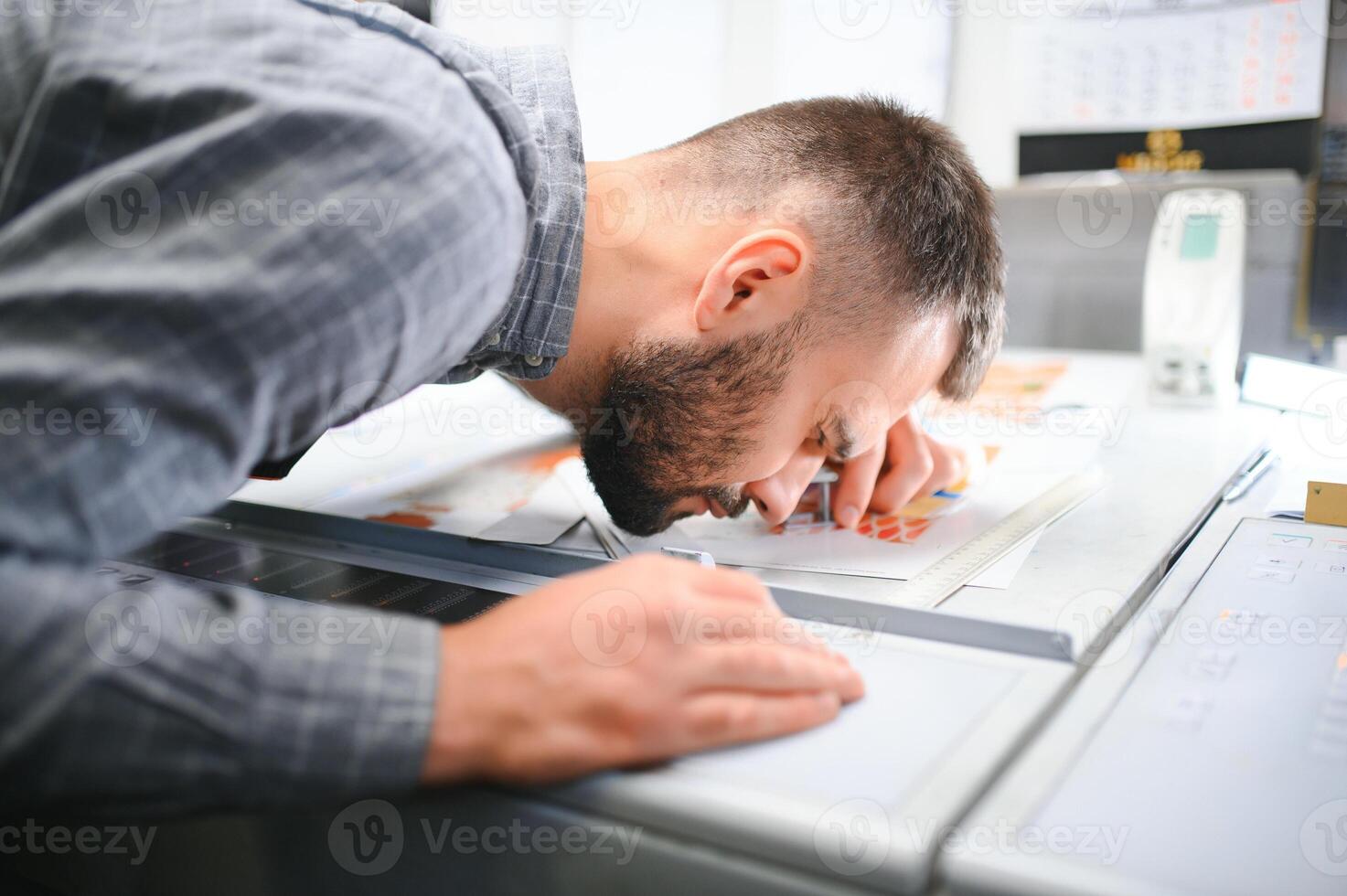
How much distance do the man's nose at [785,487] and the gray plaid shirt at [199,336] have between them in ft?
1.09

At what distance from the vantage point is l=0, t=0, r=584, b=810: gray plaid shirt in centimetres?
44

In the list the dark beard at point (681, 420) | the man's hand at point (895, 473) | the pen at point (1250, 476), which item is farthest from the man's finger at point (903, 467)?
the pen at point (1250, 476)

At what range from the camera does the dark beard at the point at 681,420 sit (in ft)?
2.80

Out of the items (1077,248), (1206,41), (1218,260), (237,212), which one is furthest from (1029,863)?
(1206,41)

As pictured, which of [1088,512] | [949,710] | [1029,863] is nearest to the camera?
[1029,863]

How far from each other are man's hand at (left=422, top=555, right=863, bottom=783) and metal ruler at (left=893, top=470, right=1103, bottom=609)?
0.15 metres

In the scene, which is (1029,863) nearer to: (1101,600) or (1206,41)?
(1101,600)

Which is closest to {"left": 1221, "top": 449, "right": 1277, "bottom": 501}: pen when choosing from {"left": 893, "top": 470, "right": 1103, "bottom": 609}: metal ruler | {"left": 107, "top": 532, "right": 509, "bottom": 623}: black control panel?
{"left": 893, "top": 470, "right": 1103, "bottom": 609}: metal ruler

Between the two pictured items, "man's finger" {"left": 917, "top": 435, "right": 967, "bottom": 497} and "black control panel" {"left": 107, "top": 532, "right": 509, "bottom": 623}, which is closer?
"black control panel" {"left": 107, "top": 532, "right": 509, "bottom": 623}

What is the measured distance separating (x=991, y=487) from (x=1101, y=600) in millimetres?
303

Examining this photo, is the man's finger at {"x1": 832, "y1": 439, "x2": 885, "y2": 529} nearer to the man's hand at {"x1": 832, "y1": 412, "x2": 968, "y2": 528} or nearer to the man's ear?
the man's hand at {"x1": 832, "y1": 412, "x2": 968, "y2": 528}

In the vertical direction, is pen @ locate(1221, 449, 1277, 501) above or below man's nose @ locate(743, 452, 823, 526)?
below

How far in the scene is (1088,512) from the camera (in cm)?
87

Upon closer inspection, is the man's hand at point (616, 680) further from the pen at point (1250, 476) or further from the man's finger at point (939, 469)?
the pen at point (1250, 476)
